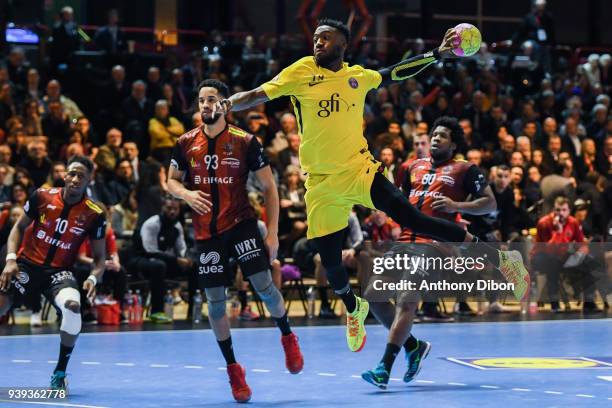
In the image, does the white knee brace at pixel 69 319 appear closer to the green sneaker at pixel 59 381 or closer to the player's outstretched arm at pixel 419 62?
the green sneaker at pixel 59 381

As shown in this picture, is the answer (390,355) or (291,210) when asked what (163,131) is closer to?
(291,210)

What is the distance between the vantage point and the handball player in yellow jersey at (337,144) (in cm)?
925

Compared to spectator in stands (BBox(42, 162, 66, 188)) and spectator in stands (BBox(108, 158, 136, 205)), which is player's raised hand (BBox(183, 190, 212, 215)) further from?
spectator in stands (BBox(108, 158, 136, 205))

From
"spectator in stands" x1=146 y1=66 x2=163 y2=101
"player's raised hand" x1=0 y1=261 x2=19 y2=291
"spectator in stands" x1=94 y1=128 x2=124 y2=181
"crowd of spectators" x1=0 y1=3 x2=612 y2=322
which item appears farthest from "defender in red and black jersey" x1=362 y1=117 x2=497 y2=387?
"spectator in stands" x1=146 y1=66 x2=163 y2=101

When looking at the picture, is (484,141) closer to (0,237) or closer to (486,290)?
(486,290)

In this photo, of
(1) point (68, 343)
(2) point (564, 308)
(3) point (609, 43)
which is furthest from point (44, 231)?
(3) point (609, 43)

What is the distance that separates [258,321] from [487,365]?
16.7ft

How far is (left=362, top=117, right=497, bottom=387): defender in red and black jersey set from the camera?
396 inches

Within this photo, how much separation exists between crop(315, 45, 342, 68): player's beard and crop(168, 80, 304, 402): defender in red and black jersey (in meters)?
0.84

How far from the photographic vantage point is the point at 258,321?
15922 mm

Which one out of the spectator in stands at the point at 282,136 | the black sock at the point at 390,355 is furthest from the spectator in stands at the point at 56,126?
the black sock at the point at 390,355

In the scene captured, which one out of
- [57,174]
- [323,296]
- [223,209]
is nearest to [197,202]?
[223,209]

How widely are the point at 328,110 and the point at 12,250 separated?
9.53ft

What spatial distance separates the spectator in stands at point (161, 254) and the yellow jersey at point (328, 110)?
6682 mm
